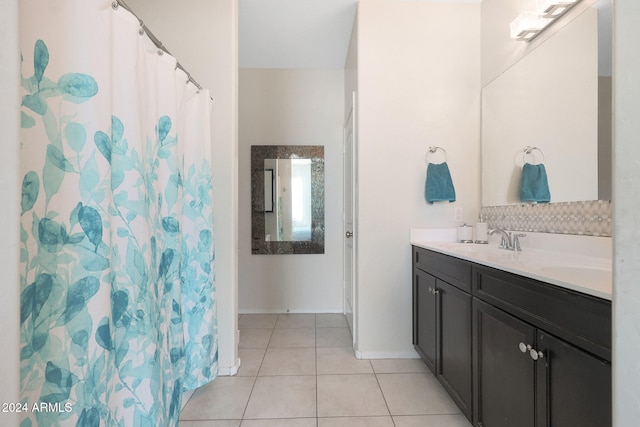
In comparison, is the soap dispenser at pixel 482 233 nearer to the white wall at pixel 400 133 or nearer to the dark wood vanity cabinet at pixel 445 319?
the white wall at pixel 400 133

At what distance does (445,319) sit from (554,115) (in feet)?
4.05

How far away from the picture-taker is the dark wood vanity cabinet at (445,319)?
1354 mm

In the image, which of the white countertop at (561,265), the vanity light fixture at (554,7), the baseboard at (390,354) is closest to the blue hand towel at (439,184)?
the white countertop at (561,265)

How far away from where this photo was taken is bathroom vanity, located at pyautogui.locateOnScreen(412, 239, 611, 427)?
751 mm

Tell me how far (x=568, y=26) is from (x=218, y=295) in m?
2.48

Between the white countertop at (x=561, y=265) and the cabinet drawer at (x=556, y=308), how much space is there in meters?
0.03

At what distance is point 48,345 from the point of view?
71cm

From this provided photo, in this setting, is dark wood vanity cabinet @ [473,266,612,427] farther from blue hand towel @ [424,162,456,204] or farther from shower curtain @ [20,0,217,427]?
shower curtain @ [20,0,217,427]

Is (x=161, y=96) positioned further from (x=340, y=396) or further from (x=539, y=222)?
(x=539, y=222)

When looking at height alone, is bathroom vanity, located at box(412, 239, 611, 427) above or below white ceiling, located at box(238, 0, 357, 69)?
below

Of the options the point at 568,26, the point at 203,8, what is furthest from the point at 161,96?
the point at 568,26

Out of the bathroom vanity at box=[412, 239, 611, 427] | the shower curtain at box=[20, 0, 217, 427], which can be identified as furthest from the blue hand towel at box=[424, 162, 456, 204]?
the shower curtain at box=[20, 0, 217, 427]

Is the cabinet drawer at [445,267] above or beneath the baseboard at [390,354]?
above

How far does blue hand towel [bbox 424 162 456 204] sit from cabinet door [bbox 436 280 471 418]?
0.66 meters
